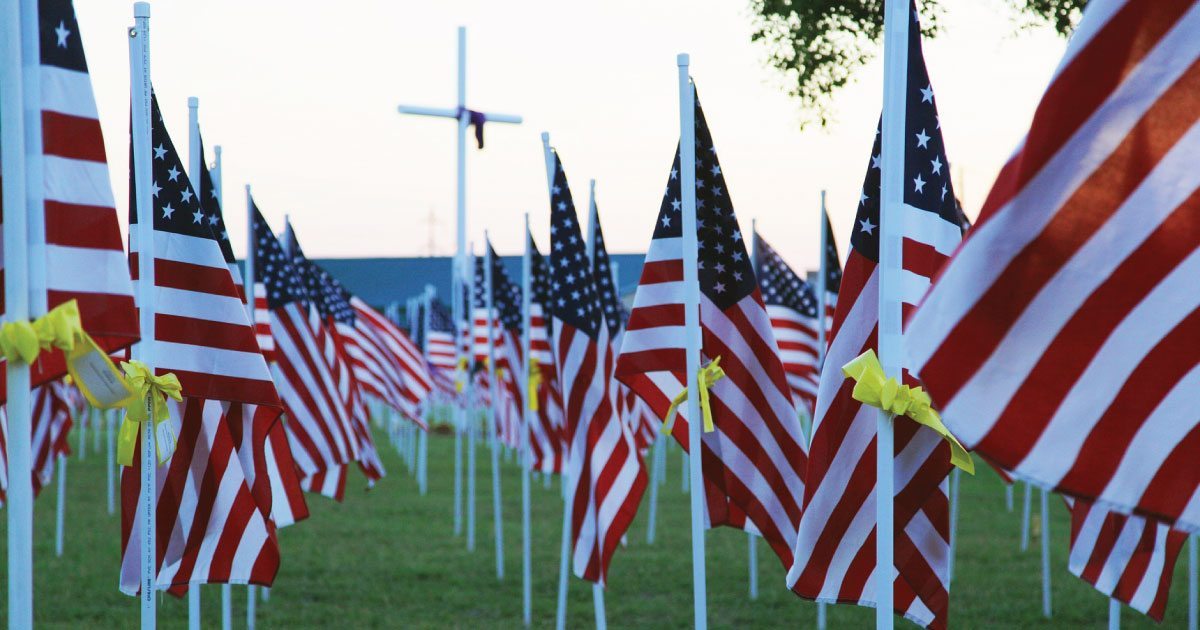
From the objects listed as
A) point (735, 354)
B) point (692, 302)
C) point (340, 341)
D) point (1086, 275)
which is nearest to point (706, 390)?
point (735, 354)

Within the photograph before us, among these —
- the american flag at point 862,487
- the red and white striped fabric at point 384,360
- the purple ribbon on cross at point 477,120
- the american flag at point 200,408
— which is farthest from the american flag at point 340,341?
the american flag at point 862,487

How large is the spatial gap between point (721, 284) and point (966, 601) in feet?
20.6

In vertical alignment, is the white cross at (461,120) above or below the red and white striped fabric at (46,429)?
above

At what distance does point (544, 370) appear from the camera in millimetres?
15898

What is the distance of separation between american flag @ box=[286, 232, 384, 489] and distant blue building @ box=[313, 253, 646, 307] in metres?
55.7

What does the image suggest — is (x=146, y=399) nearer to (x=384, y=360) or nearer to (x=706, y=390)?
(x=706, y=390)

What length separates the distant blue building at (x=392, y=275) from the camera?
258 feet

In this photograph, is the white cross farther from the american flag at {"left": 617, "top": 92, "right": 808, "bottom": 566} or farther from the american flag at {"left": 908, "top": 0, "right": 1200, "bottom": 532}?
the american flag at {"left": 908, "top": 0, "right": 1200, "bottom": 532}

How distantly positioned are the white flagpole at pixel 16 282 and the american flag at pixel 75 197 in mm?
116

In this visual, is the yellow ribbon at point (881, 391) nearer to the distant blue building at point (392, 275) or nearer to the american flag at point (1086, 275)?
the american flag at point (1086, 275)

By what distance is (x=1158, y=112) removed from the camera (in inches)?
134

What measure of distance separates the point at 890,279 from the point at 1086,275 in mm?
1518

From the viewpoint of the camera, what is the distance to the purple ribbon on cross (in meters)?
12.8

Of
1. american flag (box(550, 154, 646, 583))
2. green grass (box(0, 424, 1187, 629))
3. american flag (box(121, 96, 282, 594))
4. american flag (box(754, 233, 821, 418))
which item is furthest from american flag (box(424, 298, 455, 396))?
american flag (box(121, 96, 282, 594))
